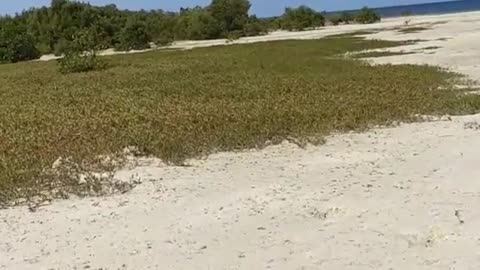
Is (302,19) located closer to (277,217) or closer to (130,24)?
(130,24)

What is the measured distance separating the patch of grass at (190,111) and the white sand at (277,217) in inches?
39.1

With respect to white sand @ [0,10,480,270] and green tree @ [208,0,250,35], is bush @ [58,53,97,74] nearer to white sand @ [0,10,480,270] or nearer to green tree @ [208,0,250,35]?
white sand @ [0,10,480,270]

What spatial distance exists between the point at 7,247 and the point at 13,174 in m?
2.85

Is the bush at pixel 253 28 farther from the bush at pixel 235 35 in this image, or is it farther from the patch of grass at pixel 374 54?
the patch of grass at pixel 374 54

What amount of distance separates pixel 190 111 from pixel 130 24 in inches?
2193

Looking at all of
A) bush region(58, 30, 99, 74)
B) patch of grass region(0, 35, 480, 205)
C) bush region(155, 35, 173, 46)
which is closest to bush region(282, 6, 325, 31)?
bush region(155, 35, 173, 46)

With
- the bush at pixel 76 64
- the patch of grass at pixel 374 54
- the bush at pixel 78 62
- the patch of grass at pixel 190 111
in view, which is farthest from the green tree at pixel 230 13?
the patch of grass at pixel 190 111

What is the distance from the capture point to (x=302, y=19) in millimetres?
89438

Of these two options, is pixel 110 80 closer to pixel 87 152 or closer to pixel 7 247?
pixel 87 152

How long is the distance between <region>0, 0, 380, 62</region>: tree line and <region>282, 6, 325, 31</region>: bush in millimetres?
129

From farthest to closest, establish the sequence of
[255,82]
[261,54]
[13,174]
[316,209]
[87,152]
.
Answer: [261,54]
[255,82]
[87,152]
[13,174]
[316,209]

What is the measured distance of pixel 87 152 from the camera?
11.1 metres

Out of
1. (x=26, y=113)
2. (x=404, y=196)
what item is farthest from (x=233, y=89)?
(x=404, y=196)

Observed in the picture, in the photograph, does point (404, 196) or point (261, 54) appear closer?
point (404, 196)
